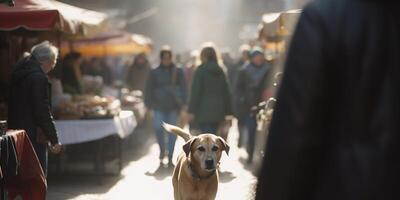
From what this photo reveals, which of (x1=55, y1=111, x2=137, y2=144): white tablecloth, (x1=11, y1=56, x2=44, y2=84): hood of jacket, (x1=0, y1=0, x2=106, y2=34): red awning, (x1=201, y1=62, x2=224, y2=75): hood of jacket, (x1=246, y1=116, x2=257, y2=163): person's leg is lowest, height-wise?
(x1=246, y1=116, x2=257, y2=163): person's leg

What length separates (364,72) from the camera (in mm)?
2031

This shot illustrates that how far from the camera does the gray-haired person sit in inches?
309

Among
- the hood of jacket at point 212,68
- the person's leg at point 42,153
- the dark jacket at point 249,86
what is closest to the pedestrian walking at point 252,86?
the dark jacket at point 249,86

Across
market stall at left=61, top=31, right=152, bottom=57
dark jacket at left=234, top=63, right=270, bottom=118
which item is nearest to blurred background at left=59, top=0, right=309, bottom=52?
market stall at left=61, top=31, right=152, bottom=57

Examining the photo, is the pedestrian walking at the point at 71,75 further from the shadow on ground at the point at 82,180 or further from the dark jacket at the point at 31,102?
the dark jacket at the point at 31,102

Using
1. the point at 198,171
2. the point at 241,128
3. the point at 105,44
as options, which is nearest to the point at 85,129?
the point at 198,171

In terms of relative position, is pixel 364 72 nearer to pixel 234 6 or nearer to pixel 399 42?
pixel 399 42

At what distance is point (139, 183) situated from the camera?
11.2m

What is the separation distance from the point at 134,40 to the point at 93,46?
133 centimetres

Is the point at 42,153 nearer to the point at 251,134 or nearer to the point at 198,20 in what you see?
the point at 251,134

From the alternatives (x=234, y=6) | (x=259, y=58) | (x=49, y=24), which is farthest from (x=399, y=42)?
(x=234, y=6)

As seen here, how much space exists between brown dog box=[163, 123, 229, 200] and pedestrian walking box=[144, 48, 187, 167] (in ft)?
16.1

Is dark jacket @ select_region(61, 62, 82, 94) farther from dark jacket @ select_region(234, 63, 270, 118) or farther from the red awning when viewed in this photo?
the red awning

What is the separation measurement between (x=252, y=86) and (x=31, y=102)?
6089mm
